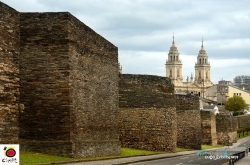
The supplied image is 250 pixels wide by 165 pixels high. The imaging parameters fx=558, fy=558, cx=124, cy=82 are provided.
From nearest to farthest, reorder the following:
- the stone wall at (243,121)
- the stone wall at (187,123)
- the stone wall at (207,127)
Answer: the stone wall at (187,123)
the stone wall at (207,127)
the stone wall at (243,121)

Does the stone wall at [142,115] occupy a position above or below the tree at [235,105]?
below

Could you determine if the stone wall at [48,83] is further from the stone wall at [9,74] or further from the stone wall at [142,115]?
the stone wall at [142,115]

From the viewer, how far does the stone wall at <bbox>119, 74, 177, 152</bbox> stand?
1628 inches

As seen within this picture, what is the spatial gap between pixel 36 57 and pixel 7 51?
86.3 inches

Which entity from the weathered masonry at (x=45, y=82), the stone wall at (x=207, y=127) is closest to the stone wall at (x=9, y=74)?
the weathered masonry at (x=45, y=82)

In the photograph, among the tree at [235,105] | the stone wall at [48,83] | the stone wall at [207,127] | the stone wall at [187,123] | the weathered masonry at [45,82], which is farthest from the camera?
the tree at [235,105]

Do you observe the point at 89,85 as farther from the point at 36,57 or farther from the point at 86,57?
the point at 36,57

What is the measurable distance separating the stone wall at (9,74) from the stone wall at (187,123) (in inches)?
1093

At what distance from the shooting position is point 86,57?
99.1 ft

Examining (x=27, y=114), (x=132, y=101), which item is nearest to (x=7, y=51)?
(x=27, y=114)

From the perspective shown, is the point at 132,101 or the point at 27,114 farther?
the point at 132,101

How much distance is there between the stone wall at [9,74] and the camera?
24719mm

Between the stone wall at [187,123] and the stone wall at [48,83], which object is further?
the stone wall at [187,123]

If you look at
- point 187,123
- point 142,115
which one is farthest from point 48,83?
point 187,123
